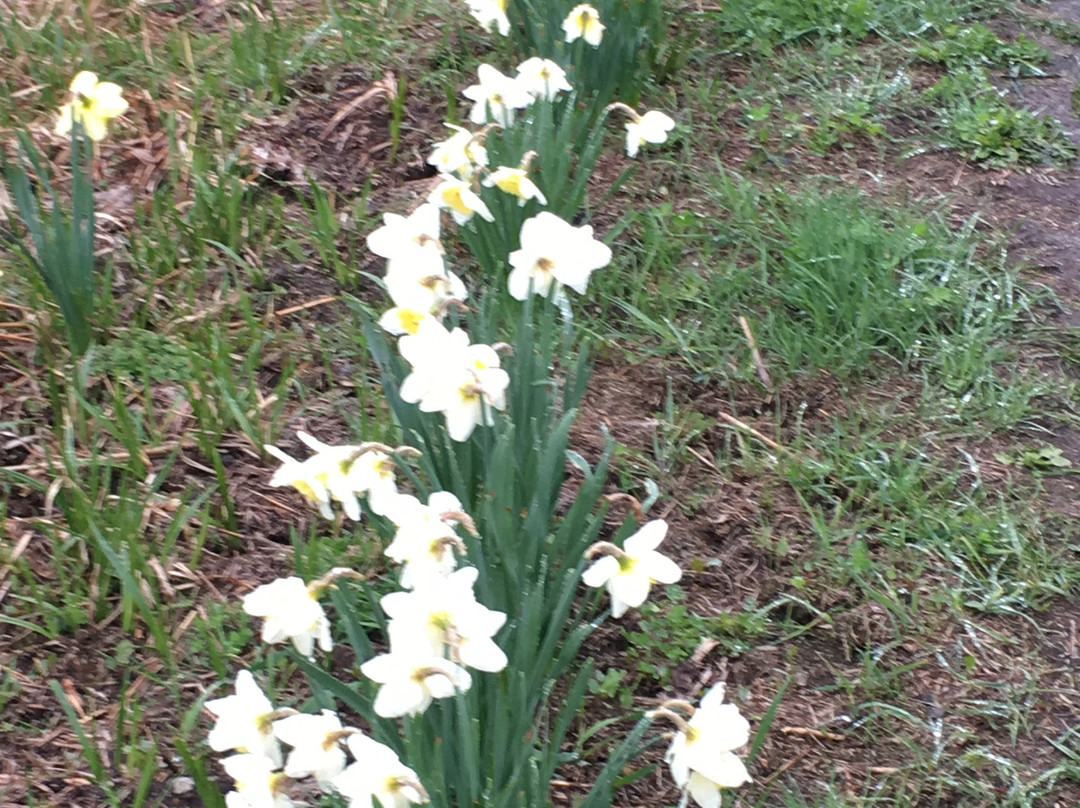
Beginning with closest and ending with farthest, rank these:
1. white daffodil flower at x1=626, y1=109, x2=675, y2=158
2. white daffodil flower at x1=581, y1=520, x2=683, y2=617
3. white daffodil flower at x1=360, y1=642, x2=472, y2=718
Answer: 1. white daffodil flower at x1=360, y1=642, x2=472, y2=718
2. white daffodil flower at x1=581, y1=520, x2=683, y2=617
3. white daffodil flower at x1=626, y1=109, x2=675, y2=158

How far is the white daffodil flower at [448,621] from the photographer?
1.19 m

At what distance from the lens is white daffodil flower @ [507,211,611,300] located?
1798mm

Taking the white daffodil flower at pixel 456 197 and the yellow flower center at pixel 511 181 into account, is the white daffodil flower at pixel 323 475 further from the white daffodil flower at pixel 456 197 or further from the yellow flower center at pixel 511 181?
the yellow flower center at pixel 511 181

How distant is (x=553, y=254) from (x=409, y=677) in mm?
855

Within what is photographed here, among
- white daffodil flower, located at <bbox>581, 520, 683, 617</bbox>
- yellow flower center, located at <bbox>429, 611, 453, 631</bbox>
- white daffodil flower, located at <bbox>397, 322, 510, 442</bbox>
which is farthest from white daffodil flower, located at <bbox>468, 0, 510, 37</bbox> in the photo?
yellow flower center, located at <bbox>429, 611, 453, 631</bbox>

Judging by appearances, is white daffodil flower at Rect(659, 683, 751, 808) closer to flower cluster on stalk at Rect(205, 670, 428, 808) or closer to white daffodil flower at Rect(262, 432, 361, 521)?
flower cluster on stalk at Rect(205, 670, 428, 808)

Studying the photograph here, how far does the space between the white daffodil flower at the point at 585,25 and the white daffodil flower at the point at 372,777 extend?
206cm

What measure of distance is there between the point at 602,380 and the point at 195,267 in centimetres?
101

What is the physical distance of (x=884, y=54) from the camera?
360 centimetres


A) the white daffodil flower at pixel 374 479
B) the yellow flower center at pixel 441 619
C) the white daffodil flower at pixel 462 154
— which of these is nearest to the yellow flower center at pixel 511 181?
the white daffodil flower at pixel 462 154

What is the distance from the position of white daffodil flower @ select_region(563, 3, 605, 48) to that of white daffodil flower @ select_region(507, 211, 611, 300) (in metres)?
1.12

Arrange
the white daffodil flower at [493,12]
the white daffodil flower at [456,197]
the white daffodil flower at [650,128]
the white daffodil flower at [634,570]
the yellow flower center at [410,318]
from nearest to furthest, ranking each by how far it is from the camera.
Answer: the white daffodil flower at [634,570]
the yellow flower center at [410,318]
the white daffodil flower at [456,197]
the white daffodil flower at [650,128]
the white daffodil flower at [493,12]

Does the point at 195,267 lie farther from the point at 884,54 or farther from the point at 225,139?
the point at 884,54

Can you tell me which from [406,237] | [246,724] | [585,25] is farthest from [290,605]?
[585,25]
